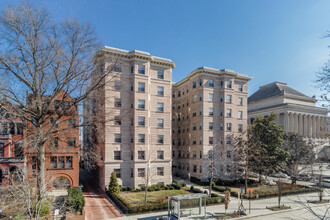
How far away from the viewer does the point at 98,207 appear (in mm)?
24250

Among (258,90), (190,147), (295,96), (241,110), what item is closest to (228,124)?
(241,110)

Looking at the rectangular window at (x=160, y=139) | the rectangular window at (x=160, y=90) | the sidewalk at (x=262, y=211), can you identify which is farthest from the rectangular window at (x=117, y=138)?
the sidewalk at (x=262, y=211)

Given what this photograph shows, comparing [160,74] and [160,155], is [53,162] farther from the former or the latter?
[160,74]

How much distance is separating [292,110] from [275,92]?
8.77 metres

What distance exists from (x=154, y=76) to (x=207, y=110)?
12361 millimetres


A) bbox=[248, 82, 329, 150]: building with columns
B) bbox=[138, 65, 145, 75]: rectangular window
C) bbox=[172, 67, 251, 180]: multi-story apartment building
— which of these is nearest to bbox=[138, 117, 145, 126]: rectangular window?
bbox=[138, 65, 145, 75]: rectangular window

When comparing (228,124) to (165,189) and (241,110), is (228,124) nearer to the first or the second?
(241,110)

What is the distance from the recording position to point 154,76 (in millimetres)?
35594

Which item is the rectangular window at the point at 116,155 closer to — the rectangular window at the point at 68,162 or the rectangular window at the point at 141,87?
the rectangular window at the point at 68,162

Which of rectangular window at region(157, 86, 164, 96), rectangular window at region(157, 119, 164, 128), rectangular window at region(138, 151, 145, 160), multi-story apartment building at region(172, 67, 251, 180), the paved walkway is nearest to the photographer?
the paved walkway

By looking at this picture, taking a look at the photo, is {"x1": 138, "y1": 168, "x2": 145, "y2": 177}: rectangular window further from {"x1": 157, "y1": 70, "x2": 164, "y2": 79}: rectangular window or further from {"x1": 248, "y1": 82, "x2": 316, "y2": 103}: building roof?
{"x1": 248, "y1": 82, "x2": 316, "y2": 103}: building roof

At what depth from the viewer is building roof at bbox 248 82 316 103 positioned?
74544 millimetres

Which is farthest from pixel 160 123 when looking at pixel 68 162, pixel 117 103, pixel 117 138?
pixel 68 162

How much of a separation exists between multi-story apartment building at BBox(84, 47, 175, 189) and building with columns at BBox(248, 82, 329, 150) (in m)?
53.3
